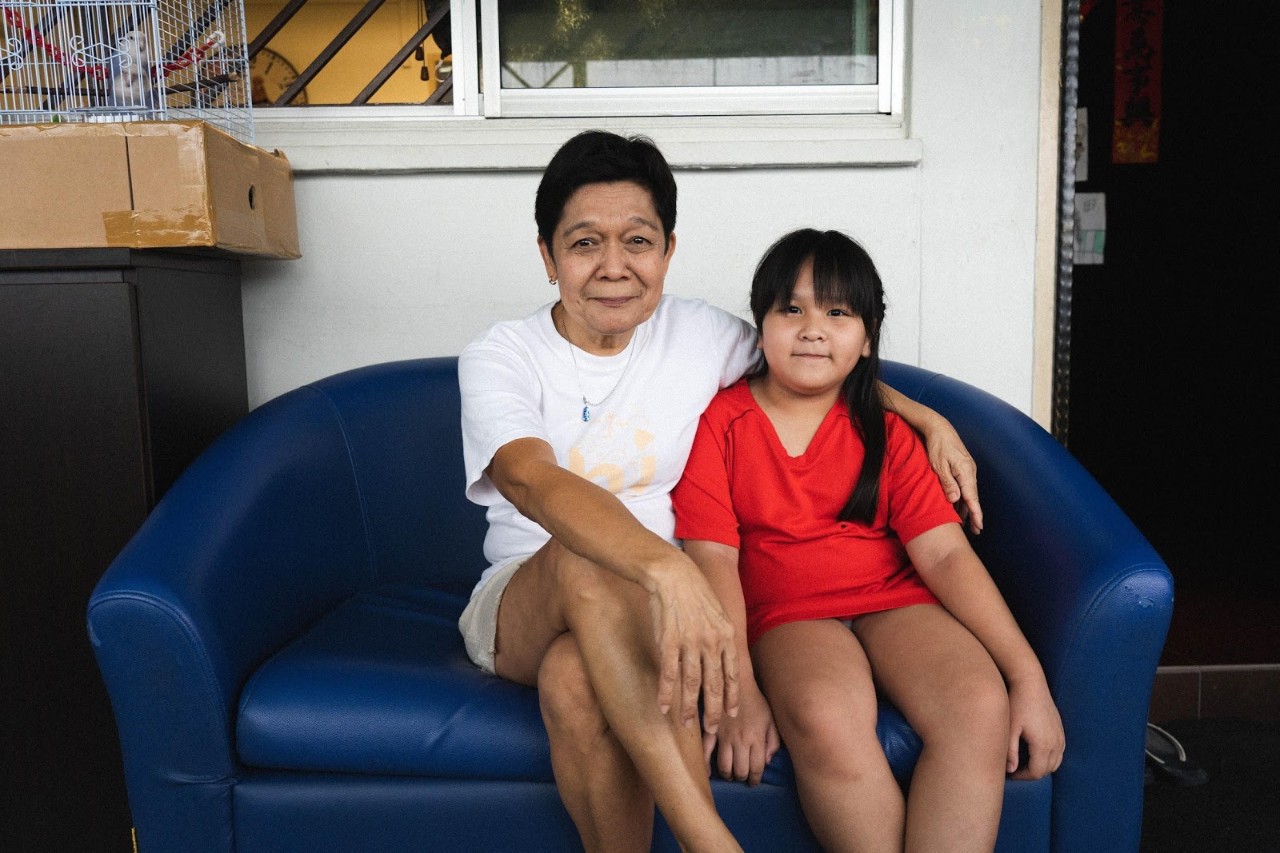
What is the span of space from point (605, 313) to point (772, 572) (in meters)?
0.45

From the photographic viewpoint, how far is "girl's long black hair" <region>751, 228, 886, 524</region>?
1.56 meters

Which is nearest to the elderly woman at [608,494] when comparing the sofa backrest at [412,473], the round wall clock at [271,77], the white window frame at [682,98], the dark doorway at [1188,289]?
the sofa backrest at [412,473]

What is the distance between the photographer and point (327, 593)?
1800mm

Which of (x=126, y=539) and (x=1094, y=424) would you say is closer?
(x=126, y=539)

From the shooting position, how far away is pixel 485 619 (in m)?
1.48

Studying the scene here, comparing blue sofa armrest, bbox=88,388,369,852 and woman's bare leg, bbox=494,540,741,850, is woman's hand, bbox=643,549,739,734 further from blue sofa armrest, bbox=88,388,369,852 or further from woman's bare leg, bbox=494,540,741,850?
blue sofa armrest, bbox=88,388,369,852

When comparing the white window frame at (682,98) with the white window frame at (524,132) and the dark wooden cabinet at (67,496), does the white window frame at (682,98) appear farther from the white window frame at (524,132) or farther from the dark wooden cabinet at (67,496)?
the dark wooden cabinet at (67,496)

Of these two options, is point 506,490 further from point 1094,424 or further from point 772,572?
point 1094,424

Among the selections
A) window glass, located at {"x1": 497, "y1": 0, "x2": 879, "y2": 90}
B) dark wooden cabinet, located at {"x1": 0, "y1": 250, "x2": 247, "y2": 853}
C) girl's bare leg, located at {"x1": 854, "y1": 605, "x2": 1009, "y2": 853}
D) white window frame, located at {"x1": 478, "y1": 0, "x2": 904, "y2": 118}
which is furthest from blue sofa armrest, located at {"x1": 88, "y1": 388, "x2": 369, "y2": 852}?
window glass, located at {"x1": 497, "y1": 0, "x2": 879, "y2": 90}

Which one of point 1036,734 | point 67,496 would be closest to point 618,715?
point 1036,734

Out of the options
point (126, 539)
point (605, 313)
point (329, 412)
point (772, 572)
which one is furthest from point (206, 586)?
point (772, 572)

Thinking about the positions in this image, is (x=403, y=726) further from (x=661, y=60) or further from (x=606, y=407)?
(x=661, y=60)

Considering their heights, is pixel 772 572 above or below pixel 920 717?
above

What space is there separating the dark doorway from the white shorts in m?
3.06
